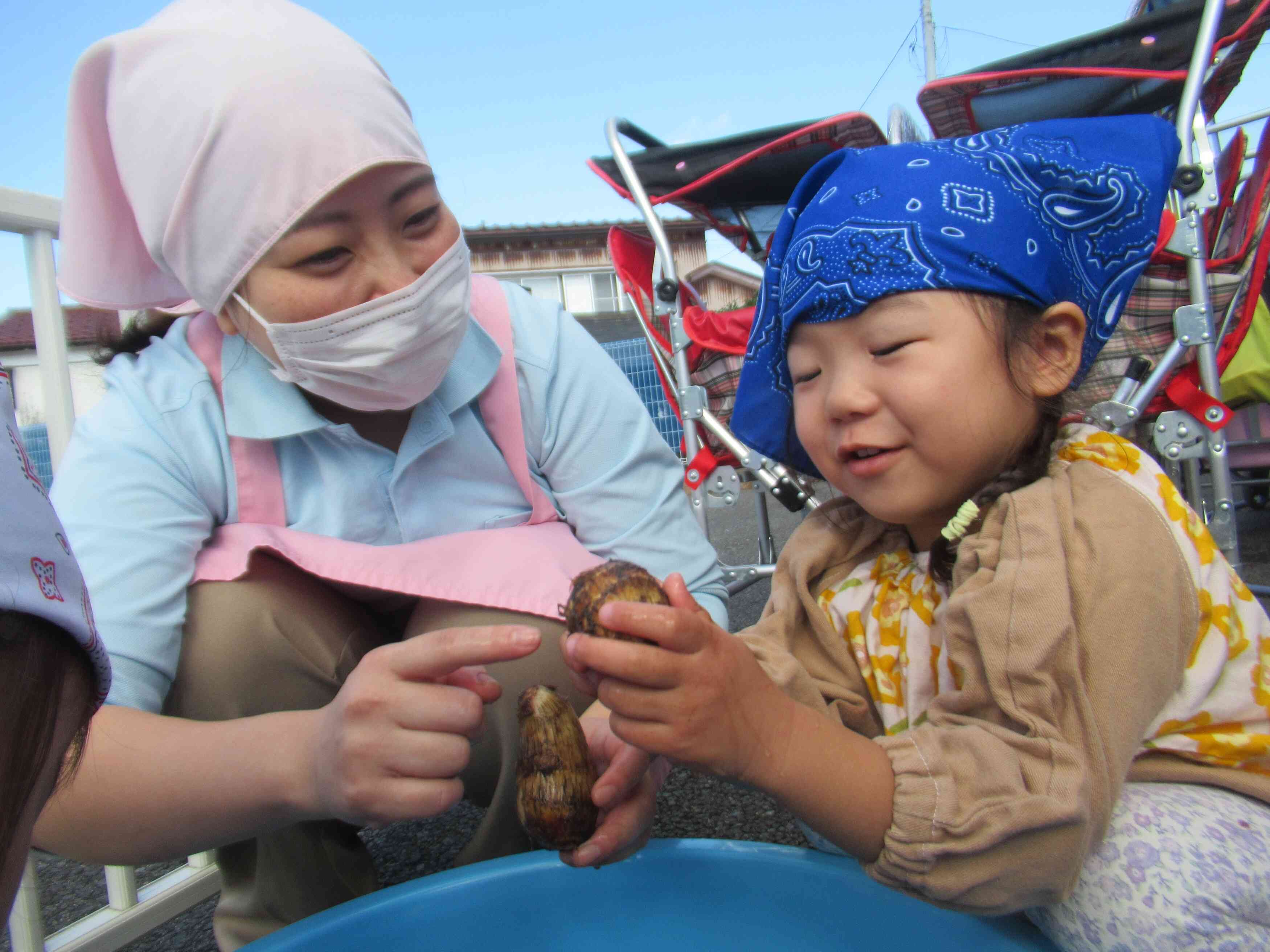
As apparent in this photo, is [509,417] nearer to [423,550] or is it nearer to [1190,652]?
[423,550]

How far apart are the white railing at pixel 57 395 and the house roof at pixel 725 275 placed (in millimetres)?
16249

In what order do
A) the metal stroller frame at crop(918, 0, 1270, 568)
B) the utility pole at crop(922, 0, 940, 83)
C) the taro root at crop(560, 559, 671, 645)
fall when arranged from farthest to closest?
1. the utility pole at crop(922, 0, 940, 83)
2. the metal stroller frame at crop(918, 0, 1270, 568)
3. the taro root at crop(560, 559, 671, 645)

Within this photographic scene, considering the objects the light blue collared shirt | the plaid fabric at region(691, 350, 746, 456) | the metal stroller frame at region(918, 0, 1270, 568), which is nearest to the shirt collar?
the light blue collared shirt

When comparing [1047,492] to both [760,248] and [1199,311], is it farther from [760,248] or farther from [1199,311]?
[760,248]

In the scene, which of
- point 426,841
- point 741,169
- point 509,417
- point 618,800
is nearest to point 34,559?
point 618,800

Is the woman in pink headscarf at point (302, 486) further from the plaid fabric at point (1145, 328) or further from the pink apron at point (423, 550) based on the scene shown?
the plaid fabric at point (1145, 328)

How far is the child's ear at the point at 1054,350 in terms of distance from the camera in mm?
1071

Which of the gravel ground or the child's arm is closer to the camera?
the child's arm

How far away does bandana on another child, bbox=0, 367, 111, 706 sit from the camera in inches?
18.3

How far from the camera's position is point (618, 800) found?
106 centimetres

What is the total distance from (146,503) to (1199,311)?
2.27 meters

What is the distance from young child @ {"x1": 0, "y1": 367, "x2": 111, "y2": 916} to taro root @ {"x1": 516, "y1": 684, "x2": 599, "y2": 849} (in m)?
0.54

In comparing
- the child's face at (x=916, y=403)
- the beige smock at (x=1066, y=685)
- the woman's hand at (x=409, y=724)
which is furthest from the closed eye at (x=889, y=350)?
the woman's hand at (x=409, y=724)

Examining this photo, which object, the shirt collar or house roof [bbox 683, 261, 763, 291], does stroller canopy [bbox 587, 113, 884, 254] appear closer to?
the shirt collar
